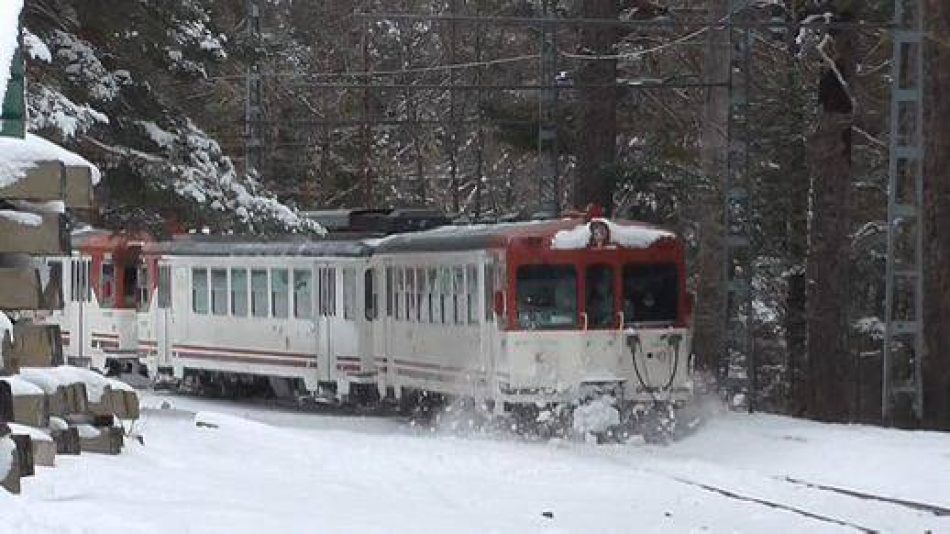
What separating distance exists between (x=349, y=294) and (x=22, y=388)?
57.3ft

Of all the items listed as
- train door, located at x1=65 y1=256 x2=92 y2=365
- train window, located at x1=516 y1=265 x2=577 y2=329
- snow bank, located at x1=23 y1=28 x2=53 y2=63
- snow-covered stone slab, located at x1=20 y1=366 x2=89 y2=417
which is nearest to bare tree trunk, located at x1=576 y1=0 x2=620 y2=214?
train window, located at x1=516 y1=265 x2=577 y2=329

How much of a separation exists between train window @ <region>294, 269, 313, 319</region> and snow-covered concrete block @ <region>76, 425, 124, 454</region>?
55.1 ft

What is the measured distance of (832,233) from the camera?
95.1 feet

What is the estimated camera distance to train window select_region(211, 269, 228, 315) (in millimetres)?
30688

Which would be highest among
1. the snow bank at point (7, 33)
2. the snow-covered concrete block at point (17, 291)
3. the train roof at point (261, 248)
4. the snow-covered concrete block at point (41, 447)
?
the snow bank at point (7, 33)

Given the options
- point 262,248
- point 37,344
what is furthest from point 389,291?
point 37,344

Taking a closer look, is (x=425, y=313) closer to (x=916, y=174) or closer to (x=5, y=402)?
(x=916, y=174)

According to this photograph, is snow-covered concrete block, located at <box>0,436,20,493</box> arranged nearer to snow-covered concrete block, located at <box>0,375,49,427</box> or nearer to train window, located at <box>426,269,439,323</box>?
snow-covered concrete block, located at <box>0,375,49,427</box>

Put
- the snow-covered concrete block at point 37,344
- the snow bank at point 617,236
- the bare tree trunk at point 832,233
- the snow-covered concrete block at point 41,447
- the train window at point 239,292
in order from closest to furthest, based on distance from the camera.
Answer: the snow-covered concrete block at point 41,447 < the snow-covered concrete block at point 37,344 < the snow bank at point 617,236 < the bare tree trunk at point 832,233 < the train window at point 239,292

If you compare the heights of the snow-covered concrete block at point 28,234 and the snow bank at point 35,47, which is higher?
the snow bank at point 35,47

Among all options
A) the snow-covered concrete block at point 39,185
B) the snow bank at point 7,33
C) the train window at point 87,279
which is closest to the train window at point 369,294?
the train window at point 87,279

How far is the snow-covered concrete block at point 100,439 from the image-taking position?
11008mm

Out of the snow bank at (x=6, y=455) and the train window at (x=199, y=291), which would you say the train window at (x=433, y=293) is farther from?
the snow bank at (x=6, y=455)

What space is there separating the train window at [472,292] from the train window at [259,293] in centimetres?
770
